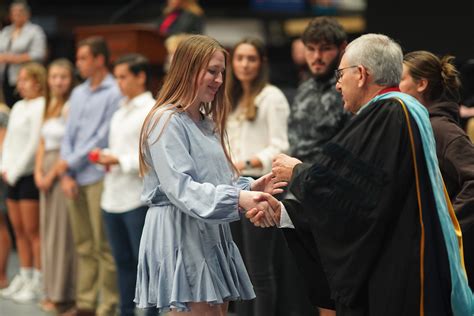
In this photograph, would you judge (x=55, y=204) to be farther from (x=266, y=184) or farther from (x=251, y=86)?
(x=266, y=184)

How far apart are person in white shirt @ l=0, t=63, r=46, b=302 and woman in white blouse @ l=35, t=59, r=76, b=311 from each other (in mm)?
241

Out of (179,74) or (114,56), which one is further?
(114,56)

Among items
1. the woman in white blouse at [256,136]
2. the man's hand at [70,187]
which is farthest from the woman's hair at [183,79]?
the man's hand at [70,187]

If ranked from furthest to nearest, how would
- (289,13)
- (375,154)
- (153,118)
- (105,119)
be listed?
(289,13), (105,119), (153,118), (375,154)

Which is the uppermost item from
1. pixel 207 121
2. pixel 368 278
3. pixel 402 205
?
pixel 207 121

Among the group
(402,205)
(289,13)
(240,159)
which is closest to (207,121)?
(402,205)

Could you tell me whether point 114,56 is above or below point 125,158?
above

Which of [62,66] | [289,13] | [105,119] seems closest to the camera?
[105,119]

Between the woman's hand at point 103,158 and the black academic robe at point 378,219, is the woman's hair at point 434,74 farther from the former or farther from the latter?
the woman's hand at point 103,158

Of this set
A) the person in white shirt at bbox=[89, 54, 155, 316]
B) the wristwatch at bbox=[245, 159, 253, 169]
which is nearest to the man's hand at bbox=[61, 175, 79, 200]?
the person in white shirt at bbox=[89, 54, 155, 316]

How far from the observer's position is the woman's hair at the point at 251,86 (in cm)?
553

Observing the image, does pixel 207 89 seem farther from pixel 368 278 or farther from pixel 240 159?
pixel 240 159

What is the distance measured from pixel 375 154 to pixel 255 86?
2.35 m

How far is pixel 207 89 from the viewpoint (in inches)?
145
